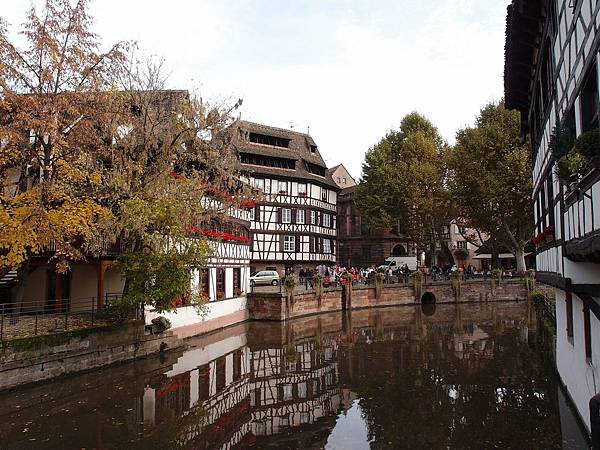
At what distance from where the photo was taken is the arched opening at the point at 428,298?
153 feet

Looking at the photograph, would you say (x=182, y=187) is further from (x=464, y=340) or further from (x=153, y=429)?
(x=464, y=340)

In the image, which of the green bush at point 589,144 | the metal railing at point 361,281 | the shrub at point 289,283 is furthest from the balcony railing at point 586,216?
the metal railing at point 361,281

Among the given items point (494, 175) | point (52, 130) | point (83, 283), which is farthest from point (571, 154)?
point (494, 175)

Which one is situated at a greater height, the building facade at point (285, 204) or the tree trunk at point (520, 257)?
the building facade at point (285, 204)

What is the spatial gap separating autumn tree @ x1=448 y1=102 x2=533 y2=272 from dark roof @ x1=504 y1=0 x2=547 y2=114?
19.8 metres

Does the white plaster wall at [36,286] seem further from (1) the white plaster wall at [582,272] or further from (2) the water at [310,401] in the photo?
(1) the white plaster wall at [582,272]

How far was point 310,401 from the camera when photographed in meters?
14.9

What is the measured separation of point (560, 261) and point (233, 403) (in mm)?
9313

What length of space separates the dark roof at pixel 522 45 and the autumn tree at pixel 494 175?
1976 centimetres

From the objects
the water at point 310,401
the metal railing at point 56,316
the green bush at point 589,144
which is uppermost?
the green bush at point 589,144

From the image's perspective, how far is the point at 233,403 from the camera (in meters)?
14.7

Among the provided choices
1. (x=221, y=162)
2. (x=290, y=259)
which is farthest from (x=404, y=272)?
(x=221, y=162)

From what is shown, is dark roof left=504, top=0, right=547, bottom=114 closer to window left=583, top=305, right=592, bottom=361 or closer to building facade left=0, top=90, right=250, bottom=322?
window left=583, top=305, right=592, bottom=361

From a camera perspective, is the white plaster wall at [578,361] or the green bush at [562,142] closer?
the green bush at [562,142]
